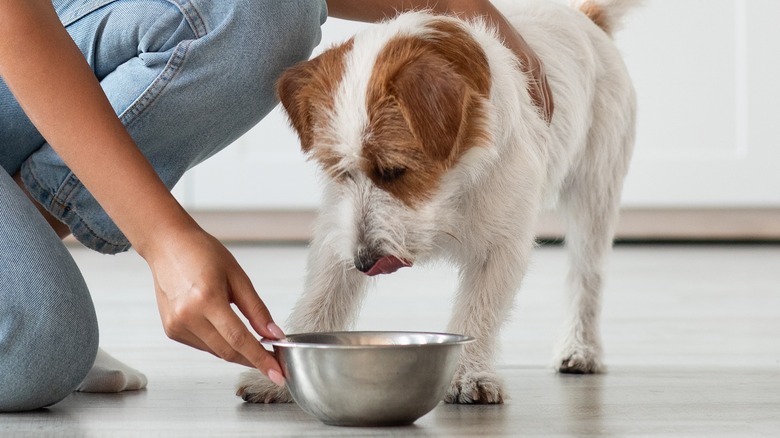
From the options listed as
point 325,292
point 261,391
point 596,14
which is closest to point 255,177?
point 596,14

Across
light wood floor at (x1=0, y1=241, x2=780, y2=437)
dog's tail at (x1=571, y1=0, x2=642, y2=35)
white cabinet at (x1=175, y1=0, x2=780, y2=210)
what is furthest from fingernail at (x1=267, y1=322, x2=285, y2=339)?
white cabinet at (x1=175, y1=0, x2=780, y2=210)

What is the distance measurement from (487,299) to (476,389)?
16 cm

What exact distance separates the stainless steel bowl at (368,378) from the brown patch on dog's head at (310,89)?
1.29 feet

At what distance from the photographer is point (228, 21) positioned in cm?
149

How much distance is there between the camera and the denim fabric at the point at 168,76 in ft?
4.90

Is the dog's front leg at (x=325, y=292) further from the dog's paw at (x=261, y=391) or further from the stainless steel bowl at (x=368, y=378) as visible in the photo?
the stainless steel bowl at (x=368, y=378)

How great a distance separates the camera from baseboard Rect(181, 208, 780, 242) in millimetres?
4109

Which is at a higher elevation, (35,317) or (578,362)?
(35,317)

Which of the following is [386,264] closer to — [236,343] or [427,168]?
[427,168]

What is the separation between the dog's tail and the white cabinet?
1.92 metres

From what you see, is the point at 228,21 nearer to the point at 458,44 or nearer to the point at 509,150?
the point at 458,44

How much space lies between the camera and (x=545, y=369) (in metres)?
1.76

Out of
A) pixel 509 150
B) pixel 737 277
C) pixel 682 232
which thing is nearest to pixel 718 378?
pixel 509 150

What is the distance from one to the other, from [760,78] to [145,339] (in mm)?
2870
